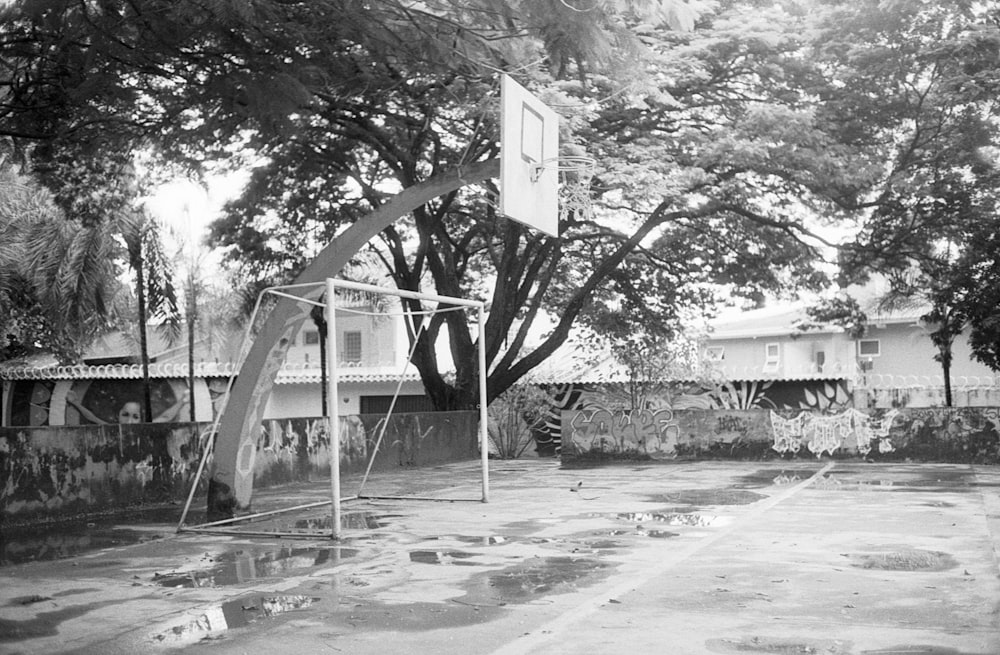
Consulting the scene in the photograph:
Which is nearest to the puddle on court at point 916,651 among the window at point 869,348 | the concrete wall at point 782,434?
the concrete wall at point 782,434

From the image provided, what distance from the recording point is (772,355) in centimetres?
3462

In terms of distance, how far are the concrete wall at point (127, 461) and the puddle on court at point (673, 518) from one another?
645 centimetres

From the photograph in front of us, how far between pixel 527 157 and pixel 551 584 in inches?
241

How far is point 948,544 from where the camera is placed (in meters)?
9.73

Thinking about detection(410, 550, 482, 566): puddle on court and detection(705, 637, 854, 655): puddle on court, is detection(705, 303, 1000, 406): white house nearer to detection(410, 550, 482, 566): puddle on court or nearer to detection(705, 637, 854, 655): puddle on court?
detection(410, 550, 482, 566): puddle on court

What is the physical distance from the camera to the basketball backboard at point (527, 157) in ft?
39.7

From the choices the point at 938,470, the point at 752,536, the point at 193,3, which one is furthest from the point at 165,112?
the point at 938,470

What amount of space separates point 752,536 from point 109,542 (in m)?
6.33

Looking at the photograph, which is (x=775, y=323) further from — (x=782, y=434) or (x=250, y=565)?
Result: (x=250, y=565)

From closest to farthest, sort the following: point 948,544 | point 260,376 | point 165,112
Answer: point 948,544
point 260,376
point 165,112

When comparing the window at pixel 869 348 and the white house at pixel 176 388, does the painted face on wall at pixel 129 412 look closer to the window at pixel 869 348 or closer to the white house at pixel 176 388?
the white house at pixel 176 388

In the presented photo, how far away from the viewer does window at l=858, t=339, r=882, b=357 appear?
1287 inches

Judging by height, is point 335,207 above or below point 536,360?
above

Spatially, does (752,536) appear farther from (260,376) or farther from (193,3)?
(193,3)
